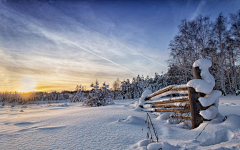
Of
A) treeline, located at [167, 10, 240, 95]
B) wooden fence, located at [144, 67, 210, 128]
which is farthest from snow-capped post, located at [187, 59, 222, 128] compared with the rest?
treeline, located at [167, 10, 240, 95]

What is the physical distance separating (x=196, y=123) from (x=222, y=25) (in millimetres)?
15190

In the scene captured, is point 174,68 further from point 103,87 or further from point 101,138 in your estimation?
point 101,138

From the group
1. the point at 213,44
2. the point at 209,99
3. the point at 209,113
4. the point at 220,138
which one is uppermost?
the point at 213,44

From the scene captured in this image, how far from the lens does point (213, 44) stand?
1316cm

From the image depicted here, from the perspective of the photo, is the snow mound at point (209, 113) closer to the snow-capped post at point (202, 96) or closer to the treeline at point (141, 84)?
the snow-capped post at point (202, 96)

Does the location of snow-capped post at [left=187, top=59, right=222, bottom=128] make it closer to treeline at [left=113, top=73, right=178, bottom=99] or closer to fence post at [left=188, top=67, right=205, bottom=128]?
fence post at [left=188, top=67, right=205, bottom=128]

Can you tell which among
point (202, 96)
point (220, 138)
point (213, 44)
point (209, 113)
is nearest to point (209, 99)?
point (202, 96)

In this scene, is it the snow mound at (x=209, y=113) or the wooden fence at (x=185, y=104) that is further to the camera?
the wooden fence at (x=185, y=104)

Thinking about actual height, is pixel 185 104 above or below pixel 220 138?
above

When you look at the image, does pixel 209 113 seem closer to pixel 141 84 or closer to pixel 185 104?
pixel 185 104

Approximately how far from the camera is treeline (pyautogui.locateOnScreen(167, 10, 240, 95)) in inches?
494

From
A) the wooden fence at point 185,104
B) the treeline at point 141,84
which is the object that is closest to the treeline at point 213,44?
the treeline at point 141,84

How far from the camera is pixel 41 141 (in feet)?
6.31

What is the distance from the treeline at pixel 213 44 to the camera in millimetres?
12547
